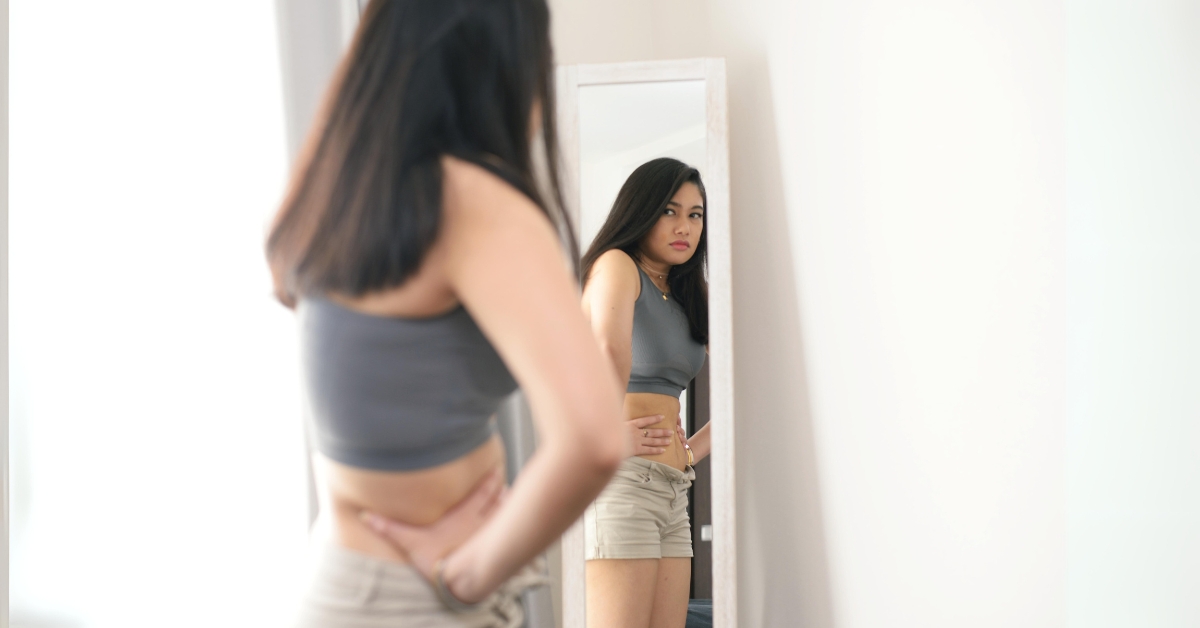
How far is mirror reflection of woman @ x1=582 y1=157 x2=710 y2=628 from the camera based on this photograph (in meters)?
1.91

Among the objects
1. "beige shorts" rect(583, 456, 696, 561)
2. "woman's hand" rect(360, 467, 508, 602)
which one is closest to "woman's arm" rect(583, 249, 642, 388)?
"beige shorts" rect(583, 456, 696, 561)

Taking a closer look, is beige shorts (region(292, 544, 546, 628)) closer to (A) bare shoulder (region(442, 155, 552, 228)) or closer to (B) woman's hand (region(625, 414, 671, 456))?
(A) bare shoulder (region(442, 155, 552, 228))

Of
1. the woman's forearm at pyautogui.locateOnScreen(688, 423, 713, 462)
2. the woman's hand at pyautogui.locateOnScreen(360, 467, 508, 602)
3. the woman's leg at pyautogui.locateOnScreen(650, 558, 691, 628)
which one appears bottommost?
the woman's leg at pyautogui.locateOnScreen(650, 558, 691, 628)

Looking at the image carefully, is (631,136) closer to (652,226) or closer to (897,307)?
(652,226)

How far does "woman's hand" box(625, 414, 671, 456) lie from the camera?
190 centimetres

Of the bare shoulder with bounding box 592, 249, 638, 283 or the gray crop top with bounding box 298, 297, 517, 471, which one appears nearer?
the gray crop top with bounding box 298, 297, 517, 471

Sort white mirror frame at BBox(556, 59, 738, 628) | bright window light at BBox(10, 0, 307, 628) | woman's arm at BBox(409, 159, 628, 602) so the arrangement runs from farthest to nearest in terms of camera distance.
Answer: white mirror frame at BBox(556, 59, 738, 628)
bright window light at BBox(10, 0, 307, 628)
woman's arm at BBox(409, 159, 628, 602)

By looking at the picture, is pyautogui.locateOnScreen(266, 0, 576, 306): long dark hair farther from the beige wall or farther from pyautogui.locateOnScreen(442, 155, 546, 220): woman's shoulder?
A: the beige wall

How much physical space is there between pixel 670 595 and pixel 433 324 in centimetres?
146

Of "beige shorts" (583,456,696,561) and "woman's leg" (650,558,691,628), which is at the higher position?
"beige shorts" (583,456,696,561)

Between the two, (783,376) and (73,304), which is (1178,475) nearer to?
(783,376)

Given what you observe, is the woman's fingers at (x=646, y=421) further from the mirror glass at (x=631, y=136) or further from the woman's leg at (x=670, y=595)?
the mirror glass at (x=631, y=136)

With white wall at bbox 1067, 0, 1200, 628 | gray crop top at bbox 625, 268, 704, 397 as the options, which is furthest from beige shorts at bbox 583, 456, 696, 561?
white wall at bbox 1067, 0, 1200, 628

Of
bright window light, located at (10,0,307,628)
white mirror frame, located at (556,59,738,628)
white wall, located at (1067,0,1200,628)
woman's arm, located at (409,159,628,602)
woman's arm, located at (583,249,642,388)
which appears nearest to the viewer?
woman's arm, located at (409,159,628,602)
